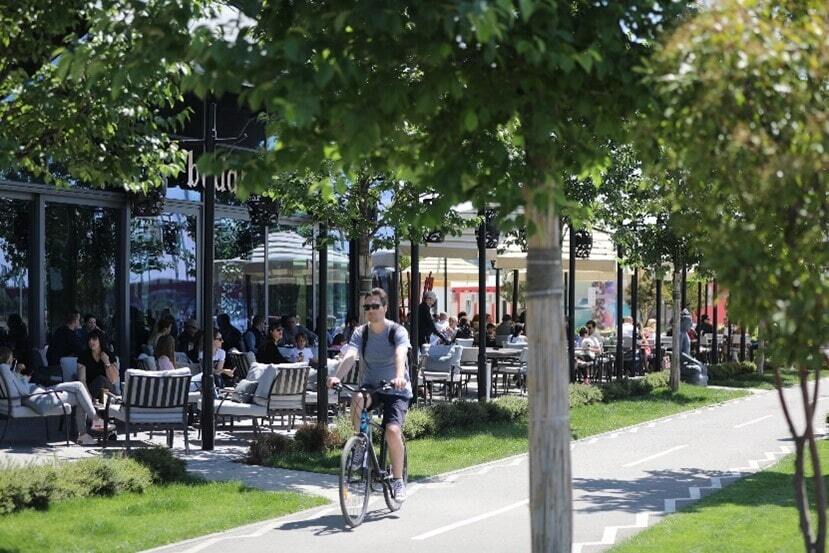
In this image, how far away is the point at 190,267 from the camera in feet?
74.3

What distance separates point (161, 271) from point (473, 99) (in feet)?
55.3

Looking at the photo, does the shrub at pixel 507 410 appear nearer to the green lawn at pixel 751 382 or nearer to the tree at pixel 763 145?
the green lawn at pixel 751 382

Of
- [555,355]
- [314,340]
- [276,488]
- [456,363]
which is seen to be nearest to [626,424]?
[456,363]

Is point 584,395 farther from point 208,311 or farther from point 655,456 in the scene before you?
point 208,311

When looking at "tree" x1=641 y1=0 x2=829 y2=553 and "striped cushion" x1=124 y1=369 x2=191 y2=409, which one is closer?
"tree" x1=641 y1=0 x2=829 y2=553

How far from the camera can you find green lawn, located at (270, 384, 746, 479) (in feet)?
44.8

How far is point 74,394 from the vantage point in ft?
49.1

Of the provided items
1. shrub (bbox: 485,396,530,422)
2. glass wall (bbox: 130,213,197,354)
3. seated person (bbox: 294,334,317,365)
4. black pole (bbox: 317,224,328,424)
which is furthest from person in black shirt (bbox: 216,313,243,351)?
black pole (bbox: 317,224,328,424)

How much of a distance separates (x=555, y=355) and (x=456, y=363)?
16515mm

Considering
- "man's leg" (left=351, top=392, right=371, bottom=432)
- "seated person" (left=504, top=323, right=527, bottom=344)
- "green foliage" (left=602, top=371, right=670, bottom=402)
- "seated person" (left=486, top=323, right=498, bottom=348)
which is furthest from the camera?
"seated person" (left=486, top=323, right=498, bottom=348)

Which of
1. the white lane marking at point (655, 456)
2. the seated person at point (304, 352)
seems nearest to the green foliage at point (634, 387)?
the seated person at point (304, 352)

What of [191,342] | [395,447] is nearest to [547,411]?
[395,447]

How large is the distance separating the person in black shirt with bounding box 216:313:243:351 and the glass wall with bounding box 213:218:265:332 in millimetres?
142

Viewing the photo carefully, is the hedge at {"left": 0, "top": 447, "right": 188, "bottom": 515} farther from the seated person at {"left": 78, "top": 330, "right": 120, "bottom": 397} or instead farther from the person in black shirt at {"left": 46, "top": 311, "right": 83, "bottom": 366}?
the person in black shirt at {"left": 46, "top": 311, "right": 83, "bottom": 366}
